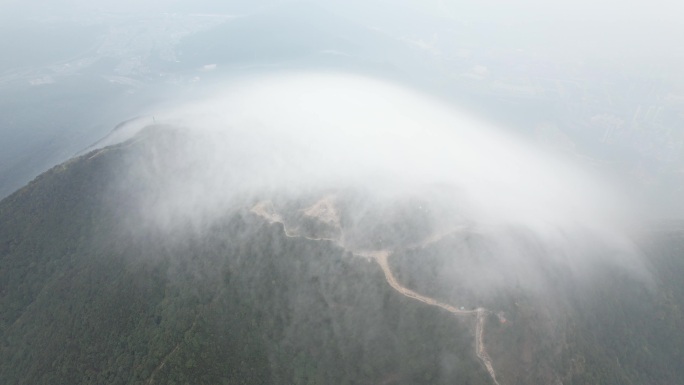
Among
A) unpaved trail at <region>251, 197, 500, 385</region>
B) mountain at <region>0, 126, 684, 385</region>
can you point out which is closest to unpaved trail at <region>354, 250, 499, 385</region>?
unpaved trail at <region>251, 197, 500, 385</region>

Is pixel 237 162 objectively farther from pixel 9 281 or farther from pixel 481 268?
pixel 481 268

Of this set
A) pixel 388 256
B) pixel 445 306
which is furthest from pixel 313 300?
pixel 445 306

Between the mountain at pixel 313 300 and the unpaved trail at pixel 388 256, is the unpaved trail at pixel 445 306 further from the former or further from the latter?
the mountain at pixel 313 300

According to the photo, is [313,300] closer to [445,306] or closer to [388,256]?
[388,256]

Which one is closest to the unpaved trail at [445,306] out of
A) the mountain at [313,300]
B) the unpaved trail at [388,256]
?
the unpaved trail at [388,256]

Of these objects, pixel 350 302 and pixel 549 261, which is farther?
pixel 549 261

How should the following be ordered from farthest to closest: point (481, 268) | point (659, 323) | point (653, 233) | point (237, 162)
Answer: point (653, 233) → point (237, 162) → point (659, 323) → point (481, 268)

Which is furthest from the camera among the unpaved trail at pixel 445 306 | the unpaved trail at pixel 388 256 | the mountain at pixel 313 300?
the mountain at pixel 313 300

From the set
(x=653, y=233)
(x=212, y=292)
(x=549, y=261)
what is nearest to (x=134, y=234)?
(x=212, y=292)
